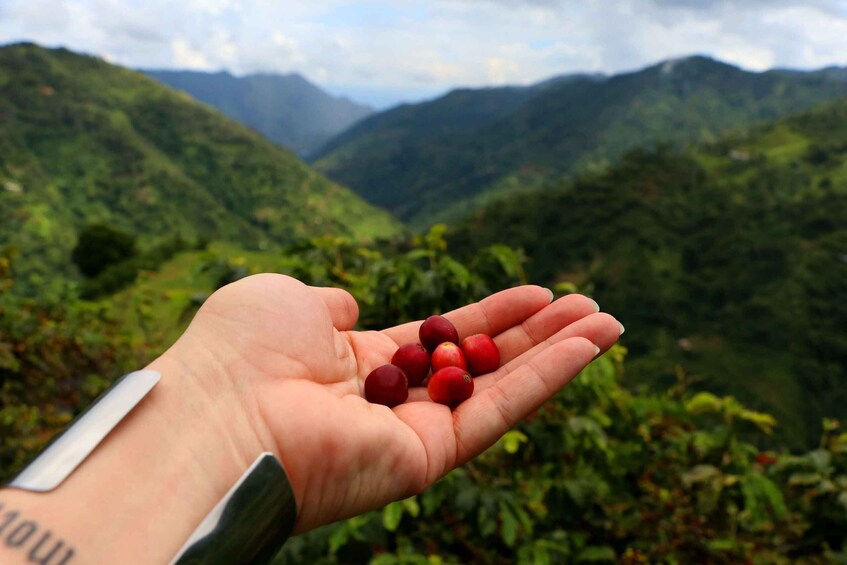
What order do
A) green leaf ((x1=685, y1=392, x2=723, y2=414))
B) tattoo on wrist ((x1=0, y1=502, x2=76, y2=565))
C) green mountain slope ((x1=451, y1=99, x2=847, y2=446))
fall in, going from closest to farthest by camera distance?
tattoo on wrist ((x1=0, y1=502, x2=76, y2=565)) < green leaf ((x1=685, y1=392, x2=723, y2=414)) < green mountain slope ((x1=451, y1=99, x2=847, y2=446))

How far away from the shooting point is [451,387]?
2.67 m

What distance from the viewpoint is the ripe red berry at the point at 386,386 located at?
261cm

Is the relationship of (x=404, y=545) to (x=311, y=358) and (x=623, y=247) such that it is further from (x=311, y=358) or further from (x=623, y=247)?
(x=623, y=247)

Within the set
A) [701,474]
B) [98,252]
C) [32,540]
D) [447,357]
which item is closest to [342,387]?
[447,357]

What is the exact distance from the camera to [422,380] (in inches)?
120

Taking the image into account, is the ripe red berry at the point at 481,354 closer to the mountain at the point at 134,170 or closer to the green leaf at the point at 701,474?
the green leaf at the point at 701,474

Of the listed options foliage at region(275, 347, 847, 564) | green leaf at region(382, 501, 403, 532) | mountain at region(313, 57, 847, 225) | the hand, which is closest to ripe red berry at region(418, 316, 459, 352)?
the hand

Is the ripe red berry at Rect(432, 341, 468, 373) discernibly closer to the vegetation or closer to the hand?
the hand

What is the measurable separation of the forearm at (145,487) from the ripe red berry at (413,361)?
1028mm

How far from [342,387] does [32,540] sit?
1322 millimetres

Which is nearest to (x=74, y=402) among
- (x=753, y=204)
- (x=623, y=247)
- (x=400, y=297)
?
(x=400, y=297)

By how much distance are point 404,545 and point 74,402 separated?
12.4ft

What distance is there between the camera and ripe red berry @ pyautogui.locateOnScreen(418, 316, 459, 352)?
299 centimetres

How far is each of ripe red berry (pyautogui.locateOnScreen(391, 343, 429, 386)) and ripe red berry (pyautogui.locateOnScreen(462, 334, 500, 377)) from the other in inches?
8.8
